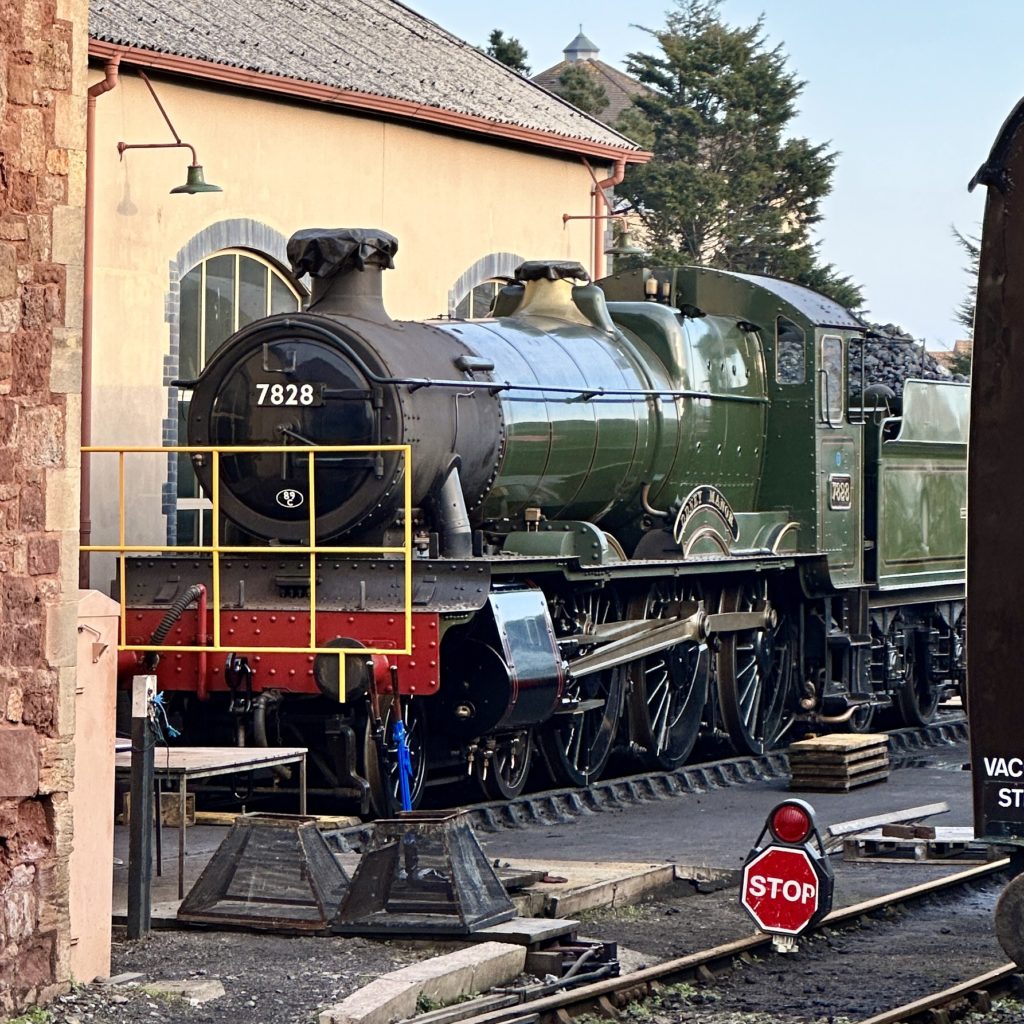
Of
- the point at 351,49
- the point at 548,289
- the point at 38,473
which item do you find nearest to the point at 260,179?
the point at 351,49

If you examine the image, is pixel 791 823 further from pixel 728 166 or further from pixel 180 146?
pixel 728 166

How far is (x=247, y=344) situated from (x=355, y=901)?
15.0ft

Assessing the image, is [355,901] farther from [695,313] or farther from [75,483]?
[695,313]

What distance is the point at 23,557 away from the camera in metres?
8.27

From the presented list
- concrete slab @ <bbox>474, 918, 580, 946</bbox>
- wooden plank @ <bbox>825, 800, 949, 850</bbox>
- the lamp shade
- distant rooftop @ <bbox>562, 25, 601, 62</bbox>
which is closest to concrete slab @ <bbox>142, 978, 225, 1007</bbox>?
concrete slab @ <bbox>474, 918, 580, 946</bbox>

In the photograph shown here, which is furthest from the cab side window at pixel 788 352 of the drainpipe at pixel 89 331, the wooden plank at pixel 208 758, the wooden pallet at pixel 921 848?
the wooden plank at pixel 208 758

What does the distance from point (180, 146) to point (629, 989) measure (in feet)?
37.9

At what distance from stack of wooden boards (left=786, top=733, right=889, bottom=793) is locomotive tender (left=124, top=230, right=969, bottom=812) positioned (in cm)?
93

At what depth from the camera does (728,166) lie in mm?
47938

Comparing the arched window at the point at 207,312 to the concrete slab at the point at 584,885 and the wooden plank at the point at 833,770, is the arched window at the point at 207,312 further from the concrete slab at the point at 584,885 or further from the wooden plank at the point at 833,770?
the concrete slab at the point at 584,885

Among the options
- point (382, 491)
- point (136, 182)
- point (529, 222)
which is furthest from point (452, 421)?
point (529, 222)

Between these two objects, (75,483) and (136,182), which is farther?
(136,182)

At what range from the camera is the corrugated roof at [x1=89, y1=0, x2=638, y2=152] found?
61.8 feet

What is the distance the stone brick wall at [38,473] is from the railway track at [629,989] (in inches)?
63.4
